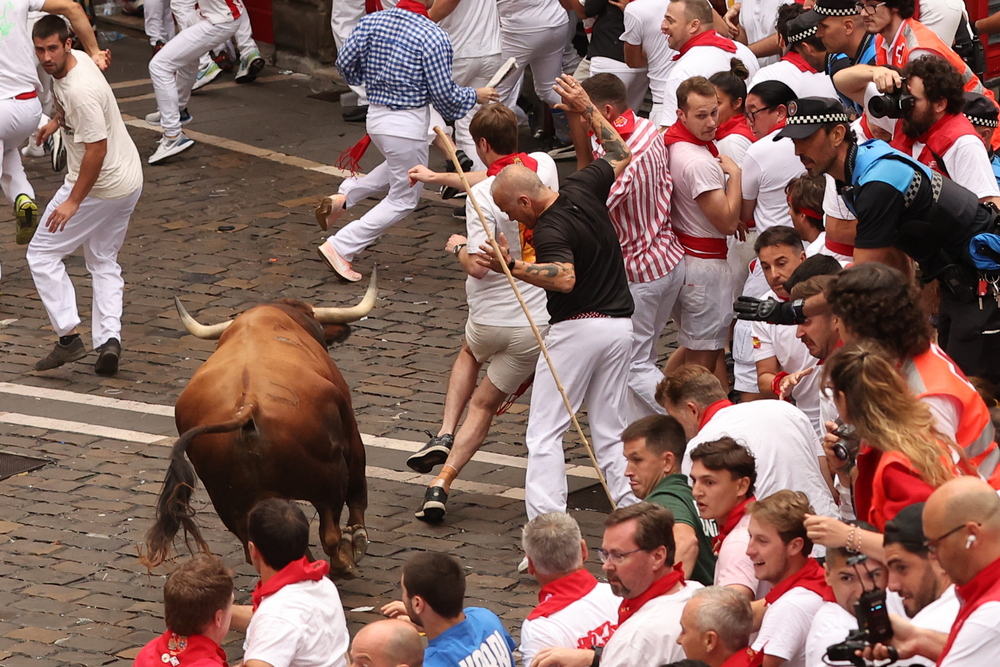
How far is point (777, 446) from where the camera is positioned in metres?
5.96

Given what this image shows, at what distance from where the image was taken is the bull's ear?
29.5ft

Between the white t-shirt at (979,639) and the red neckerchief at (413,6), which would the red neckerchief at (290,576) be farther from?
the red neckerchief at (413,6)

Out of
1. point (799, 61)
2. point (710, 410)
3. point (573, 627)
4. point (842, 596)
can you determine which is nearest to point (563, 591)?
point (573, 627)

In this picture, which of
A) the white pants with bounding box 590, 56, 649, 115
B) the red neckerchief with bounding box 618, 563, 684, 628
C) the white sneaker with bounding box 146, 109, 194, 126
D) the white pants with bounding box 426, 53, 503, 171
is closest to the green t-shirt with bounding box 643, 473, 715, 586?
the red neckerchief with bounding box 618, 563, 684, 628

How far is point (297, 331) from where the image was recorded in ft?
27.2

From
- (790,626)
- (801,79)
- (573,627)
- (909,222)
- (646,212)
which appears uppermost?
(909,222)

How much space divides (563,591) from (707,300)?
333 centimetres

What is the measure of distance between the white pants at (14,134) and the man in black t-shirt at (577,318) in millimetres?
5326

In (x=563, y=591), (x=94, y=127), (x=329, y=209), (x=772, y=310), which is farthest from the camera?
(x=329, y=209)

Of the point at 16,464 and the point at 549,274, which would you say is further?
the point at 16,464

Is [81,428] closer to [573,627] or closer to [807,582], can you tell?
[573,627]

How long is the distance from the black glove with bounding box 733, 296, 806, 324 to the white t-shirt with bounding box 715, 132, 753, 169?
2.54 meters

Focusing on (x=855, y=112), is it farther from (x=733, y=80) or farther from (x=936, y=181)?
(x=936, y=181)

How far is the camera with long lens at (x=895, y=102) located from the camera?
723 cm
